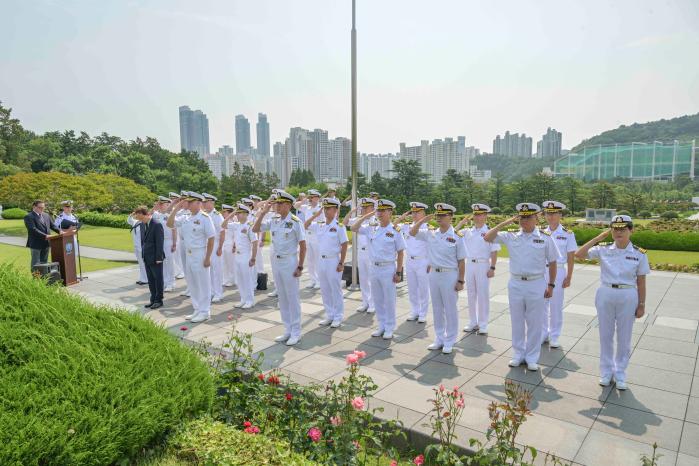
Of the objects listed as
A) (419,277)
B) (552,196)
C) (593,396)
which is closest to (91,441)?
(593,396)

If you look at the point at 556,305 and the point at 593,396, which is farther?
the point at 556,305

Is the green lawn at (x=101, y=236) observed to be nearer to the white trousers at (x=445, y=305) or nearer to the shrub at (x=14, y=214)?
the shrub at (x=14, y=214)

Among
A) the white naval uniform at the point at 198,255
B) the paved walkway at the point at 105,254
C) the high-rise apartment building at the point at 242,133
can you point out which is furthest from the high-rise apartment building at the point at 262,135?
the white naval uniform at the point at 198,255

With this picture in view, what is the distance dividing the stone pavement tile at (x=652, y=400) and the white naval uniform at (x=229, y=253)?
7.43m

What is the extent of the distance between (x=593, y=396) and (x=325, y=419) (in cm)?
306

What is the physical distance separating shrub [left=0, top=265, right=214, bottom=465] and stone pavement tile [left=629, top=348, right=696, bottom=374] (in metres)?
5.32

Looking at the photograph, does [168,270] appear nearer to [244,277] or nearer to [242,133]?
[244,277]

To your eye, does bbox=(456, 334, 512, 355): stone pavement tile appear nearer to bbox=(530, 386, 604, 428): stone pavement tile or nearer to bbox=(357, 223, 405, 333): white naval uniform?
bbox=(357, 223, 405, 333): white naval uniform

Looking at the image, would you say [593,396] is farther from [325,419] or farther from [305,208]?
[305,208]

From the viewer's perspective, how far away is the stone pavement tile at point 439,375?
5.12m

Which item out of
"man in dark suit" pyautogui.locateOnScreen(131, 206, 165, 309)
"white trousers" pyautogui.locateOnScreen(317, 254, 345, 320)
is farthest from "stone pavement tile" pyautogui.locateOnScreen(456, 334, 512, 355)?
"man in dark suit" pyautogui.locateOnScreen(131, 206, 165, 309)

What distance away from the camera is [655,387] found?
504 cm

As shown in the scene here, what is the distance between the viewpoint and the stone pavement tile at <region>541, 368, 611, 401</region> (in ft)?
15.9

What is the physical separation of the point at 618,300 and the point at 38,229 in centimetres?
1153
